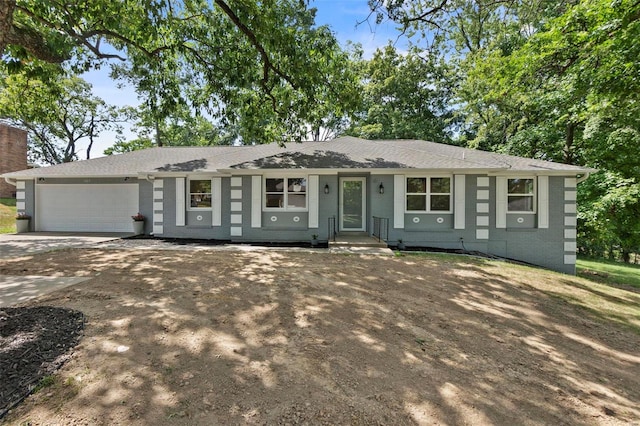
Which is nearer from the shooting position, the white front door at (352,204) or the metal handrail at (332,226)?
the metal handrail at (332,226)

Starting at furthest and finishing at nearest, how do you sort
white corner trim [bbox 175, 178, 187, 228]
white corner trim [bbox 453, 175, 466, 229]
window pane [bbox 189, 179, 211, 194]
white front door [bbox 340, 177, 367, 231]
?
window pane [bbox 189, 179, 211, 194] → white corner trim [bbox 175, 178, 187, 228] → white front door [bbox 340, 177, 367, 231] → white corner trim [bbox 453, 175, 466, 229]

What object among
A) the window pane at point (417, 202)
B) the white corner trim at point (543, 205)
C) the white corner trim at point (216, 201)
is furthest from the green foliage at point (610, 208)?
the white corner trim at point (216, 201)

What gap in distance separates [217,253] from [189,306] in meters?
4.45

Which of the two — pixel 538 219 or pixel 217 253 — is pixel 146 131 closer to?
pixel 217 253

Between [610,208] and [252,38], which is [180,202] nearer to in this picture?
[252,38]

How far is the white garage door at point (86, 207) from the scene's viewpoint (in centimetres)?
1342

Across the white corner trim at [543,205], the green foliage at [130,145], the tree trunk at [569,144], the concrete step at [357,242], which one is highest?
the green foliage at [130,145]

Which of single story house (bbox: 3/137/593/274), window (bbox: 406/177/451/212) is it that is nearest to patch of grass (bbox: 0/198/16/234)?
single story house (bbox: 3/137/593/274)

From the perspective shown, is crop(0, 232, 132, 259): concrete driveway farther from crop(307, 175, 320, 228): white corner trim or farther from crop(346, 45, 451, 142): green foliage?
crop(346, 45, 451, 142): green foliage

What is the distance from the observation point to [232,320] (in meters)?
4.04

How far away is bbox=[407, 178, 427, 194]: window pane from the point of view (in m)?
10.5

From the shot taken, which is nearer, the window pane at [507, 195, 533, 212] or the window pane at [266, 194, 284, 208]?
the window pane at [507, 195, 533, 212]

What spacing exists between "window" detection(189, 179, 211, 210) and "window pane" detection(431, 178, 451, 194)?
8711mm

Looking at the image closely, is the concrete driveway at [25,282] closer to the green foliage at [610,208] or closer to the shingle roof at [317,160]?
the shingle roof at [317,160]
